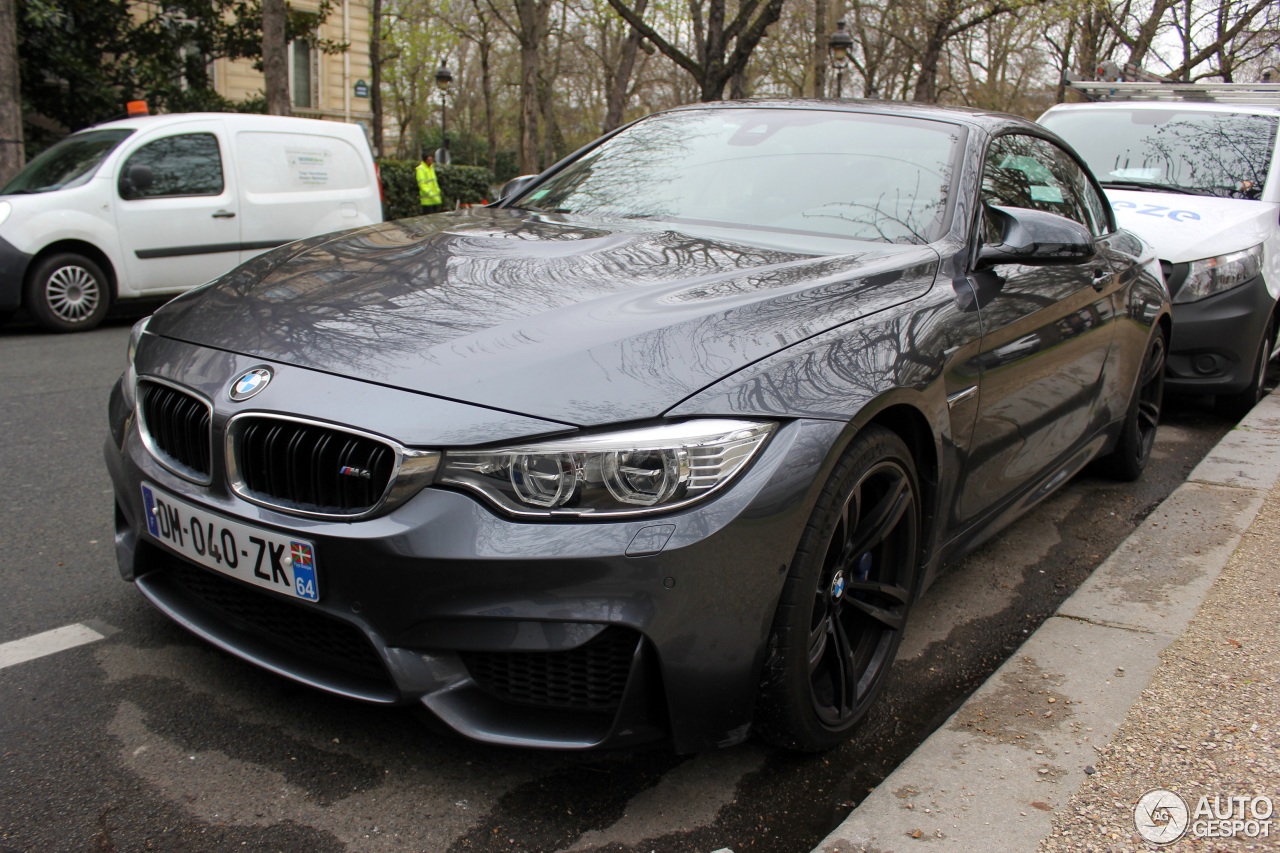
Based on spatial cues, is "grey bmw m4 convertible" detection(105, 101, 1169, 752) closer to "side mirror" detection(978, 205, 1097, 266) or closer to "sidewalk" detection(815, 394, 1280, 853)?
"side mirror" detection(978, 205, 1097, 266)

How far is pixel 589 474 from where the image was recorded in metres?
2.09

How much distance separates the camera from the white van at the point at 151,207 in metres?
8.72

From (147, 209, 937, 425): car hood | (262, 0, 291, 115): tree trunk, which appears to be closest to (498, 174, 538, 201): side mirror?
(147, 209, 937, 425): car hood

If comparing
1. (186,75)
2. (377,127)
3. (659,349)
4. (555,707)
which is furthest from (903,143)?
(377,127)

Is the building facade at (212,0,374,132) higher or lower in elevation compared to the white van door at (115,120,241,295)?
higher

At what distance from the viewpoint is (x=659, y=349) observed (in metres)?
2.29

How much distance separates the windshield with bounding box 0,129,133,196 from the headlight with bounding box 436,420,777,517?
8.29 meters

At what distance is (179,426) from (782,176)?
6.43 ft

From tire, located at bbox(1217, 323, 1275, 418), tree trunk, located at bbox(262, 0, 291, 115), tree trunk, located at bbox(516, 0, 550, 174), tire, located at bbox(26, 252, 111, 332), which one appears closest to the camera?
tire, located at bbox(1217, 323, 1275, 418)

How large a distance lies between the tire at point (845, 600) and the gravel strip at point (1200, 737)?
1.76 ft

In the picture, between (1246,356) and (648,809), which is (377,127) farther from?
(648,809)

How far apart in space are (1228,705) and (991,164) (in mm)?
1779

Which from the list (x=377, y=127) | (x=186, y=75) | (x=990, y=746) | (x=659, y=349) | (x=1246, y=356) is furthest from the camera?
(x=377, y=127)

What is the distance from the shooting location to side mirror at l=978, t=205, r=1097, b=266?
3186mm
